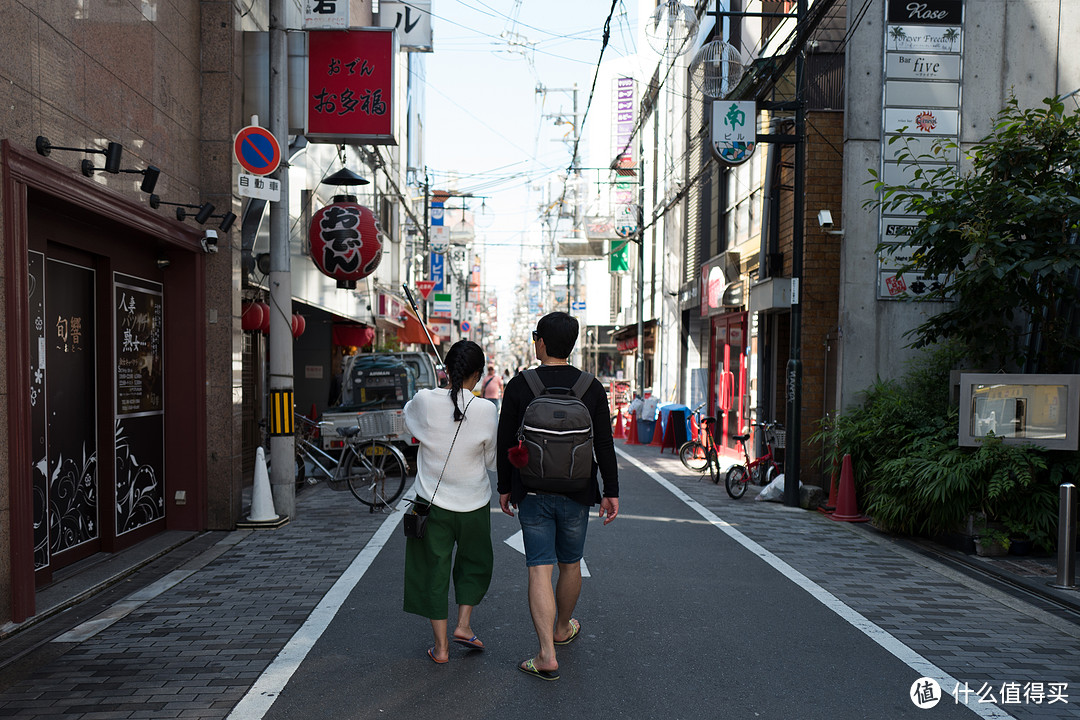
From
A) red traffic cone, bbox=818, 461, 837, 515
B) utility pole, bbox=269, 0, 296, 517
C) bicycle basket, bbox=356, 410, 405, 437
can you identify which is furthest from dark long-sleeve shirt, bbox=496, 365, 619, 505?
red traffic cone, bbox=818, 461, 837, 515

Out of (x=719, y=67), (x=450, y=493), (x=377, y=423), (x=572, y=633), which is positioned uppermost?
(x=719, y=67)

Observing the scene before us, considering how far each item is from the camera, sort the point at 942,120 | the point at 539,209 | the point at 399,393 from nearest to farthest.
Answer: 1. the point at 942,120
2. the point at 399,393
3. the point at 539,209

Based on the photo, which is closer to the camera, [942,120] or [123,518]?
[123,518]

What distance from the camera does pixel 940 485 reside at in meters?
8.27

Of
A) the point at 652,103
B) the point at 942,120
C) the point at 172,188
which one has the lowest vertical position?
the point at 172,188

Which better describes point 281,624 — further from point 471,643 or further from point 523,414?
point 523,414

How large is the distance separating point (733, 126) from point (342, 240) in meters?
6.01

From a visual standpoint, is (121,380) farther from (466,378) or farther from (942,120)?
(942,120)

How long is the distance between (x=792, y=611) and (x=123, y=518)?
19.6ft

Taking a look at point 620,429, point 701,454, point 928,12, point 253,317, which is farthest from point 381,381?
point 928,12

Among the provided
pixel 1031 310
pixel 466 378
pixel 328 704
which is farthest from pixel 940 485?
pixel 328 704

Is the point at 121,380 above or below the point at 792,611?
above

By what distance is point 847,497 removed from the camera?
10266 mm

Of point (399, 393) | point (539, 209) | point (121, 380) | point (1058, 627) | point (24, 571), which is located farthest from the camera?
point (539, 209)
